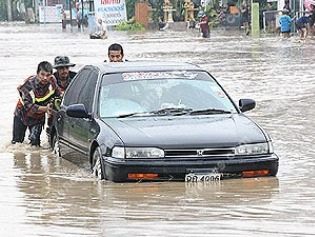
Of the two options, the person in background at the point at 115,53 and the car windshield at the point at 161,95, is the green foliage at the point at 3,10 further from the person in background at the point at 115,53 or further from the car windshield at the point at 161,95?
the car windshield at the point at 161,95

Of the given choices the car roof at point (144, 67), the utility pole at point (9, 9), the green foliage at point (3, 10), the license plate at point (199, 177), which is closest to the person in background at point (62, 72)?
the car roof at point (144, 67)

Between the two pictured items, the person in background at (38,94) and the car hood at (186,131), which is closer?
the car hood at (186,131)

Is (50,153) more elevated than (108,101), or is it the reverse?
Result: (108,101)

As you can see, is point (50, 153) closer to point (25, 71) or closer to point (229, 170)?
point (229, 170)

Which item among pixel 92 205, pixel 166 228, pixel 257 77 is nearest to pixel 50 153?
pixel 92 205

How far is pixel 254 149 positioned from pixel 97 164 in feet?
5.17

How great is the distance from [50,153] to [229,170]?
12.8 feet

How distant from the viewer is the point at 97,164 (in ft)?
33.1

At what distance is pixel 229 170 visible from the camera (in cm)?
959

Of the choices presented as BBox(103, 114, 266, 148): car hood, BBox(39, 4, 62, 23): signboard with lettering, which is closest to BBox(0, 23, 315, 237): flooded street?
BBox(103, 114, 266, 148): car hood

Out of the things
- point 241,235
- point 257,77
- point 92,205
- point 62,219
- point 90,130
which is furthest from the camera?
point 257,77

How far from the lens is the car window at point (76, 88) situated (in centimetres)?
1174

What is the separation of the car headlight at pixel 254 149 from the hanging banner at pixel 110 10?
48731mm

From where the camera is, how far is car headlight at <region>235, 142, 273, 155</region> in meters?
9.60
